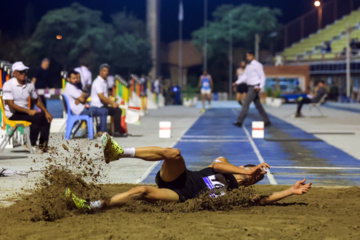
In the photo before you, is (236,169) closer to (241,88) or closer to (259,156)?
(259,156)

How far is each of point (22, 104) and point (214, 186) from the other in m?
7.06

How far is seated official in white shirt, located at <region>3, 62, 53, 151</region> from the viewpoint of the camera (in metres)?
13.4

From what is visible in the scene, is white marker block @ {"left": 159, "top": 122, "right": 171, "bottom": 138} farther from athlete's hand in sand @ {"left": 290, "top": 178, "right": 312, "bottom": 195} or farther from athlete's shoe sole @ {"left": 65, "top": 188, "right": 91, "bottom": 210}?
athlete's shoe sole @ {"left": 65, "top": 188, "right": 91, "bottom": 210}

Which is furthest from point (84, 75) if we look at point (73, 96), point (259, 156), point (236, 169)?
point (236, 169)

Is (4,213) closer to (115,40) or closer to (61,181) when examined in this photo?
(61,181)

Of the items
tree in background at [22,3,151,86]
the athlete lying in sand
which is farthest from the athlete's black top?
tree in background at [22,3,151,86]

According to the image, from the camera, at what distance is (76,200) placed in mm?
6891

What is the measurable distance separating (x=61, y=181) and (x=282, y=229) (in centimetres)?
255

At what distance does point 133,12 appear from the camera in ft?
310

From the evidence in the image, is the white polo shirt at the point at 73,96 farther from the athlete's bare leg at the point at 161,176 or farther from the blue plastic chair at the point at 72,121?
the athlete's bare leg at the point at 161,176

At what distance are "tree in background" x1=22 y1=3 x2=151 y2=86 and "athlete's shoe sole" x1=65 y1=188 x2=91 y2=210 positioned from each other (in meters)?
72.1

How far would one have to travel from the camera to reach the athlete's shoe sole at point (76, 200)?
6.86 metres

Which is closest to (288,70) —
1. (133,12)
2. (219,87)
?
(219,87)

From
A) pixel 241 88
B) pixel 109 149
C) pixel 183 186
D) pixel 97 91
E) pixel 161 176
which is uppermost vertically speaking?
pixel 97 91
